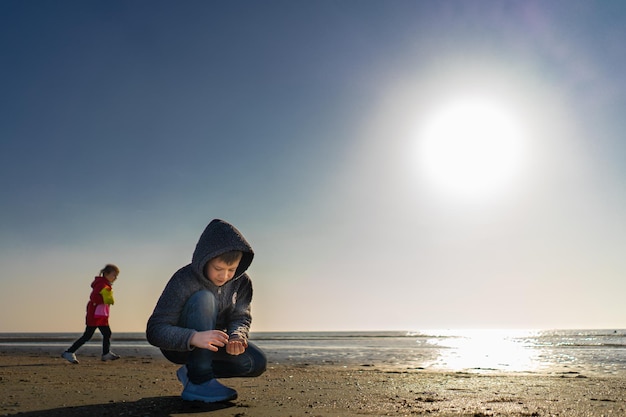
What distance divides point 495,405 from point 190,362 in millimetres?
2714

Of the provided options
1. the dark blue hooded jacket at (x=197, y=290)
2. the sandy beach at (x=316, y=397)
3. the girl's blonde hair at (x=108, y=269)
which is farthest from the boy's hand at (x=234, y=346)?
the girl's blonde hair at (x=108, y=269)

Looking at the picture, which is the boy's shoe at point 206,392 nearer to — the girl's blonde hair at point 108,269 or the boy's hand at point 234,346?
the boy's hand at point 234,346

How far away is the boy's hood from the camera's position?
371 centimetres

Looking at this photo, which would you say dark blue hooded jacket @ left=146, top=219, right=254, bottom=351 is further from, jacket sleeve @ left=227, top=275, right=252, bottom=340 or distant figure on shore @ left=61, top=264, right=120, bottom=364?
distant figure on shore @ left=61, top=264, right=120, bottom=364

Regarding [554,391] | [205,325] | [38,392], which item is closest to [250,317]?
[205,325]

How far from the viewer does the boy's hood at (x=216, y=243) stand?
371 cm

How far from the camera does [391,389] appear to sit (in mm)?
5543

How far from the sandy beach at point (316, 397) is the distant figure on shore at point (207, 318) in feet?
0.82

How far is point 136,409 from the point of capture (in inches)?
145

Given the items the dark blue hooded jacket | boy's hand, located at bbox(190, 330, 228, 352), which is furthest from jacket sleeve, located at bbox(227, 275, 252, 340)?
boy's hand, located at bbox(190, 330, 228, 352)

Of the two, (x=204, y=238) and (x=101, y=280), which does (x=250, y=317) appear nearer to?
(x=204, y=238)

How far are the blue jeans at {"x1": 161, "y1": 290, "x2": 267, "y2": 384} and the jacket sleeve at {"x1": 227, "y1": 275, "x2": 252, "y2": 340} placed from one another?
18 centimetres

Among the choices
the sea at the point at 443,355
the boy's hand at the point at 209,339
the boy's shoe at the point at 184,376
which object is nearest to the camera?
the boy's hand at the point at 209,339

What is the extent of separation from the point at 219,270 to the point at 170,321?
525 millimetres
